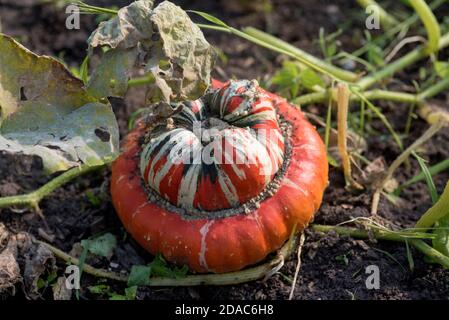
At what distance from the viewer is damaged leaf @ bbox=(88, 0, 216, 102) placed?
2.33 meters

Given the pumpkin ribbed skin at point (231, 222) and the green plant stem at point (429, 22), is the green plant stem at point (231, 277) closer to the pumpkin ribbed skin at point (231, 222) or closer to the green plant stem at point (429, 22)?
the pumpkin ribbed skin at point (231, 222)

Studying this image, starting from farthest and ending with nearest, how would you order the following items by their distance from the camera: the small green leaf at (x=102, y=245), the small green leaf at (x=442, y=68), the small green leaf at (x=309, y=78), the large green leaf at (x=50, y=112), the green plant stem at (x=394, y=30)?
the green plant stem at (x=394, y=30), the small green leaf at (x=442, y=68), the small green leaf at (x=309, y=78), the small green leaf at (x=102, y=245), the large green leaf at (x=50, y=112)

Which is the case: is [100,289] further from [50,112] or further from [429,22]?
[429,22]

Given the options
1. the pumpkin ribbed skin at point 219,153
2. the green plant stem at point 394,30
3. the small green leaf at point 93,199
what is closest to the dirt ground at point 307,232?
the small green leaf at point 93,199

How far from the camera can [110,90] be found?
2.38m

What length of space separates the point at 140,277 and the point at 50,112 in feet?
2.24

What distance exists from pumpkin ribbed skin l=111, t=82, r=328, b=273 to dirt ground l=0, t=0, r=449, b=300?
0.16m

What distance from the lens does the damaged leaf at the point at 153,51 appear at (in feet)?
7.65

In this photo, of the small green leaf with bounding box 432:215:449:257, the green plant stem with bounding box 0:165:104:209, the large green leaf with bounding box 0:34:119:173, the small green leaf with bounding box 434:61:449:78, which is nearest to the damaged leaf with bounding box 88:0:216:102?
the large green leaf with bounding box 0:34:119:173

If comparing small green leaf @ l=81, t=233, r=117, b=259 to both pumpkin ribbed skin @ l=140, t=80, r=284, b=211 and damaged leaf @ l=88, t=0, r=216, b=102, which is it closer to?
pumpkin ribbed skin @ l=140, t=80, r=284, b=211

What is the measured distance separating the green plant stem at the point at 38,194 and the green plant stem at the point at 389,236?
39.3 inches

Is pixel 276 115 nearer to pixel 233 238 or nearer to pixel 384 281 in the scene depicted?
pixel 233 238

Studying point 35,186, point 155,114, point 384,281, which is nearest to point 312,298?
point 384,281

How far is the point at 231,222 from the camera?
7.91 ft
